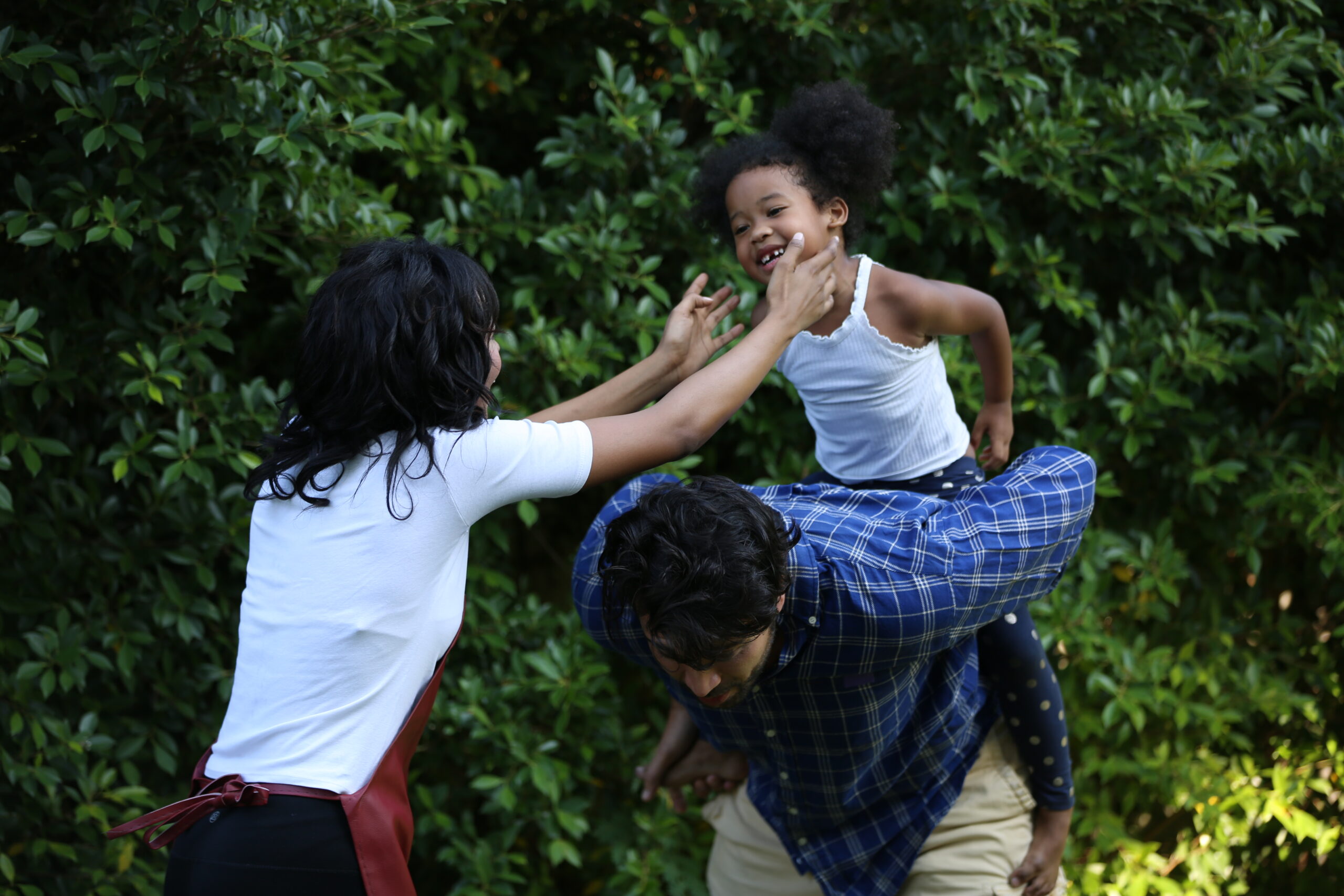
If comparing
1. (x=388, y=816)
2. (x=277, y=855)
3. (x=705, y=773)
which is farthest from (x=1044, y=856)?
(x=277, y=855)

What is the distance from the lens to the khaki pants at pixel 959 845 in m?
2.08

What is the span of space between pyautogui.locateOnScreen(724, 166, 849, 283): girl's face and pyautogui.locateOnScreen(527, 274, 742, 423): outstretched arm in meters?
0.21

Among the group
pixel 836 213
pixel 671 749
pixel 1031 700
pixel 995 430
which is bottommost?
pixel 671 749

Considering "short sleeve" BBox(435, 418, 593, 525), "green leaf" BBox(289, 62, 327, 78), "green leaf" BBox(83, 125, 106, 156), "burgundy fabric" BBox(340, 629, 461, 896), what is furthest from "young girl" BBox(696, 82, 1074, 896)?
"green leaf" BBox(83, 125, 106, 156)

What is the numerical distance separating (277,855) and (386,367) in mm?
691

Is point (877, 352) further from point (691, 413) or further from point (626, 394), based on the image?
point (691, 413)

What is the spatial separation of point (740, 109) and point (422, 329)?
152cm

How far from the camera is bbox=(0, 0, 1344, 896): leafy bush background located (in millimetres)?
A: 2396

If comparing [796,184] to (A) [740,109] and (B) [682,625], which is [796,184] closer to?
(A) [740,109]

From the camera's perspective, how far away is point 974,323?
221cm

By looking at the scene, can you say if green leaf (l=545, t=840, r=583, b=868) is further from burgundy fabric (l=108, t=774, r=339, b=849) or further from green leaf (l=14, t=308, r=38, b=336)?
green leaf (l=14, t=308, r=38, b=336)

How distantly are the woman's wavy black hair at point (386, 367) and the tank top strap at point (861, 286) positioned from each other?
2.83 ft

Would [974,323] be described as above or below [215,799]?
above

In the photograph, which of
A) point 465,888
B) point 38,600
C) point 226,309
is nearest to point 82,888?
point 38,600
